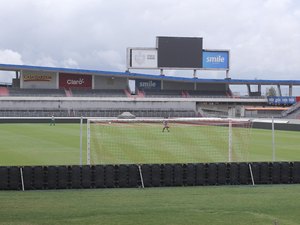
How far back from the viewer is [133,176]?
1753 cm

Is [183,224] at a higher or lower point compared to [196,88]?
lower

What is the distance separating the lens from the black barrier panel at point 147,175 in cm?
1761

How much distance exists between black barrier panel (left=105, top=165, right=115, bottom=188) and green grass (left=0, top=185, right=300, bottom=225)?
476mm

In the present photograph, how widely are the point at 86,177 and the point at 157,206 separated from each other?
12.7ft

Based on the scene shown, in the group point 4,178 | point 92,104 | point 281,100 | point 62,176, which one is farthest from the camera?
point 281,100

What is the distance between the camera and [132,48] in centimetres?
9431

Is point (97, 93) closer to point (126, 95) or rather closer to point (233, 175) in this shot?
point (126, 95)

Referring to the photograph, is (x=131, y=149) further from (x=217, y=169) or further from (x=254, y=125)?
(x=254, y=125)

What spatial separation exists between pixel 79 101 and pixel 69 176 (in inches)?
2991


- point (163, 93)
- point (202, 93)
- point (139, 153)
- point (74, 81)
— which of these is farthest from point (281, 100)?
point (139, 153)

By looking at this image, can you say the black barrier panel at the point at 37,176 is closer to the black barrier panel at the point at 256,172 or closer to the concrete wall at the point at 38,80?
the black barrier panel at the point at 256,172

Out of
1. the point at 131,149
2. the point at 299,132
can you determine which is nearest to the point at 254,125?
the point at 299,132

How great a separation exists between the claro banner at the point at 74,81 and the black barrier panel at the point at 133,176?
81.1 m

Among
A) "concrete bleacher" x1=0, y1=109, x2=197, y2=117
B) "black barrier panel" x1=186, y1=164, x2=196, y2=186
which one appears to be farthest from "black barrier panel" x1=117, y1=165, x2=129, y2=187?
"concrete bleacher" x1=0, y1=109, x2=197, y2=117
